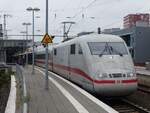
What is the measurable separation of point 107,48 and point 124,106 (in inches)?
119

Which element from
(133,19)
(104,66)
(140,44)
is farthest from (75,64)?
(133,19)

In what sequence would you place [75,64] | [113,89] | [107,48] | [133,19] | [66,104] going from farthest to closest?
[133,19] → [75,64] → [107,48] → [113,89] → [66,104]

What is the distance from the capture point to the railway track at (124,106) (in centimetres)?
1675

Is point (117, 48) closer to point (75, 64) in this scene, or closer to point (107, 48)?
point (107, 48)

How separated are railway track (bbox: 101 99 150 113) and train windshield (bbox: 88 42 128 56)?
7.63 ft

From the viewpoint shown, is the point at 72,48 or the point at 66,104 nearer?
the point at 66,104

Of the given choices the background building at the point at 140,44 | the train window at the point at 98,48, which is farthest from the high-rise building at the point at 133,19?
the train window at the point at 98,48

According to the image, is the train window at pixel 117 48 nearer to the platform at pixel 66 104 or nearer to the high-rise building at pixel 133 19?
the platform at pixel 66 104

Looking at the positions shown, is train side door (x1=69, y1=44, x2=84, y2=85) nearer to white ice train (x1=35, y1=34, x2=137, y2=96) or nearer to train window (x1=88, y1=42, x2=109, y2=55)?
white ice train (x1=35, y1=34, x2=137, y2=96)

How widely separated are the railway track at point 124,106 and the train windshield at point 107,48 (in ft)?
7.63

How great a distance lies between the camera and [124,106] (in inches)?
727

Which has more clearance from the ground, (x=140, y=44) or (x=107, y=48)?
(x=140, y=44)

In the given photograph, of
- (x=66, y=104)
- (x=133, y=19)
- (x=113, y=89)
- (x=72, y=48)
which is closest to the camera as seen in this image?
(x=66, y=104)

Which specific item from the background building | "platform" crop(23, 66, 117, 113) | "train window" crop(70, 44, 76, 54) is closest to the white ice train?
"train window" crop(70, 44, 76, 54)
